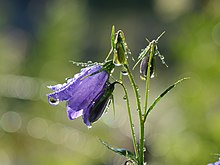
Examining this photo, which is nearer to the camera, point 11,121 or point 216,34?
point 216,34

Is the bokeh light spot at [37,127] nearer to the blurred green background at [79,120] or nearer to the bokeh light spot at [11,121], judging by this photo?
the blurred green background at [79,120]

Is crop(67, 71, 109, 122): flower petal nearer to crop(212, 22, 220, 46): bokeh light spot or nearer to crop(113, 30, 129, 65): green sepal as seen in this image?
crop(113, 30, 129, 65): green sepal

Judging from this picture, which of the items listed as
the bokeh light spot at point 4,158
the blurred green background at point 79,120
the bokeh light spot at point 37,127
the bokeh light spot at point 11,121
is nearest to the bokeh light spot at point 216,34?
the blurred green background at point 79,120

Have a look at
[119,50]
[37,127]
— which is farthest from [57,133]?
[119,50]

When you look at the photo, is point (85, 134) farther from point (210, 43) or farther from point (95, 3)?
point (95, 3)

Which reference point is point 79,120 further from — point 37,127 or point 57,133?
point 57,133

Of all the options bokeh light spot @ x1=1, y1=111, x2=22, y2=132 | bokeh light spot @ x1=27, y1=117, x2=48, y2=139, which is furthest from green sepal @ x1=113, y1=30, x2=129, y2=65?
bokeh light spot @ x1=1, y1=111, x2=22, y2=132

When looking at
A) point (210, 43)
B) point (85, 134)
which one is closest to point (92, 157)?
point (85, 134)

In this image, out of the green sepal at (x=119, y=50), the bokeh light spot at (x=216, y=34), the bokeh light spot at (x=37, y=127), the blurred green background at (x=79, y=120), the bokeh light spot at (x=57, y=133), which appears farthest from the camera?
the bokeh light spot at (x=37, y=127)
